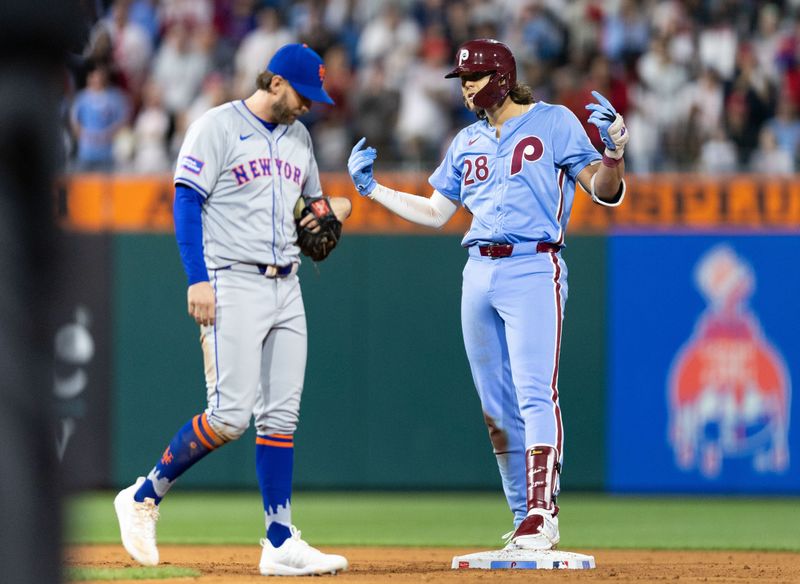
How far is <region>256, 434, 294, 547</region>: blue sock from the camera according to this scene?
16.5ft

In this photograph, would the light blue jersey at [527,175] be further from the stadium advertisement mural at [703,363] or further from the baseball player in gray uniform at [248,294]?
the stadium advertisement mural at [703,363]

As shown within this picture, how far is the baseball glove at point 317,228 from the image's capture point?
5246 mm

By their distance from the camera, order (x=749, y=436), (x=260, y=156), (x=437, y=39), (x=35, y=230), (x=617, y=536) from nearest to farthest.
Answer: (x=35, y=230) < (x=260, y=156) < (x=617, y=536) < (x=749, y=436) < (x=437, y=39)

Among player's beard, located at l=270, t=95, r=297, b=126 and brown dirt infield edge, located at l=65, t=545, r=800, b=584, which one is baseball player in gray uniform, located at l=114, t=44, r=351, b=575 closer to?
player's beard, located at l=270, t=95, r=297, b=126

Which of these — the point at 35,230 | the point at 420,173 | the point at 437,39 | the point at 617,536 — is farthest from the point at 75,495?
the point at 437,39

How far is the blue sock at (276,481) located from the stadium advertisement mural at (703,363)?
4.87 meters

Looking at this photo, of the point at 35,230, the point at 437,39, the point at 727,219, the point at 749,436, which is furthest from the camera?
the point at 437,39

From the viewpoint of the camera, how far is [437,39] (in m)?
12.3

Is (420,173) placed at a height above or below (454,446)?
above

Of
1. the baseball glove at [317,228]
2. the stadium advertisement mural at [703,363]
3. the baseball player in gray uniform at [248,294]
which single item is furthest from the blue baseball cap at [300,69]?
the stadium advertisement mural at [703,363]

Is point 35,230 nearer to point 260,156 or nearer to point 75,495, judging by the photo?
point 75,495

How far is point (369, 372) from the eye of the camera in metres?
9.60

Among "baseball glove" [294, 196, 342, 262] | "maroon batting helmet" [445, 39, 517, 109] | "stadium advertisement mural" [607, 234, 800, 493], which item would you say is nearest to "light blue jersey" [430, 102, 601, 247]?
"maroon batting helmet" [445, 39, 517, 109]

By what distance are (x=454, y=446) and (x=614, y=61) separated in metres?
4.55
